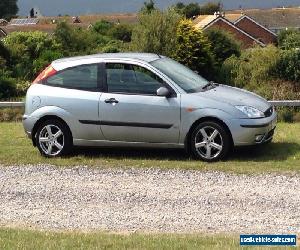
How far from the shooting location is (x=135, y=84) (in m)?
10.2

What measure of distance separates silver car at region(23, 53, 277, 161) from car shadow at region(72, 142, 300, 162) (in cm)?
30

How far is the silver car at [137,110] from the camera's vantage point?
982 centimetres

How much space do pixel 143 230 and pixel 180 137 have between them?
3357 millimetres

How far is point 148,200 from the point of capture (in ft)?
26.0

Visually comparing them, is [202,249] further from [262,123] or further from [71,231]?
[262,123]

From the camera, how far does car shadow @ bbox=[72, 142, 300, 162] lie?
33.3ft

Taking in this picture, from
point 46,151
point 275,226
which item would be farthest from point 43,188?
point 275,226

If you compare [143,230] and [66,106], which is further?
[66,106]

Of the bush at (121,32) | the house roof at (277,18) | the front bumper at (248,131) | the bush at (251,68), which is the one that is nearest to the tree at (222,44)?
the bush at (251,68)

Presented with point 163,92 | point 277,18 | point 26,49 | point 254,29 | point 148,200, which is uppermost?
point 277,18

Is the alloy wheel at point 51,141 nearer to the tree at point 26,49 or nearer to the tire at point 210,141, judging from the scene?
the tire at point 210,141

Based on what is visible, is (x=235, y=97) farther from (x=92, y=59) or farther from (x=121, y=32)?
(x=121, y=32)

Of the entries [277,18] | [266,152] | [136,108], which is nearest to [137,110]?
[136,108]

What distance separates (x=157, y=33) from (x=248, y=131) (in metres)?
12.9
